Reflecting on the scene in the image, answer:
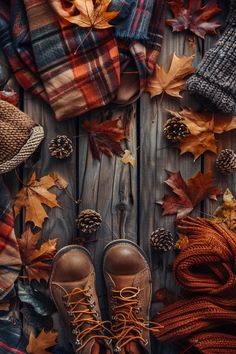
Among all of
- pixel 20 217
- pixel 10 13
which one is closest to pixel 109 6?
pixel 10 13

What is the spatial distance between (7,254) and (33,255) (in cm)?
8

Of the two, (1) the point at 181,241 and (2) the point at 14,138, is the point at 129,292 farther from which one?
(2) the point at 14,138

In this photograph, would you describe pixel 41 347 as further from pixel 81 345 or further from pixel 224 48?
pixel 224 48

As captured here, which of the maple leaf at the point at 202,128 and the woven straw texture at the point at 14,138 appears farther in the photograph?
the maple leaf at the point at 202,128

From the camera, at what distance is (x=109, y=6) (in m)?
1.60

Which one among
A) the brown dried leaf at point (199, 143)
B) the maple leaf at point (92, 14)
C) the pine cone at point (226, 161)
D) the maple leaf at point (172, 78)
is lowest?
the pine cone at point (226, 161)

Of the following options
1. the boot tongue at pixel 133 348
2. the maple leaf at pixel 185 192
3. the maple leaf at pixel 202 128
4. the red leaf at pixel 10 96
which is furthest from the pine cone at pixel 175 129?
the boot tongue at pixel 133 348

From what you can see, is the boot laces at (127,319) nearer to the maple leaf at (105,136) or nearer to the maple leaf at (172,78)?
the maple leaf at (105,136)

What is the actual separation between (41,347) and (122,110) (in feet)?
2.49

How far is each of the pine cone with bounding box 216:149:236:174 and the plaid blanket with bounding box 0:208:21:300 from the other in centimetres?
66

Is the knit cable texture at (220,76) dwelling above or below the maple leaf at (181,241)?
above

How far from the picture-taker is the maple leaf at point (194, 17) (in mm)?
1670

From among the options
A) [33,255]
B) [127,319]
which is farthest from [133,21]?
[127,319]

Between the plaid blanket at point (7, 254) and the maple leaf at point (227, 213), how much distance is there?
2.03 feet
